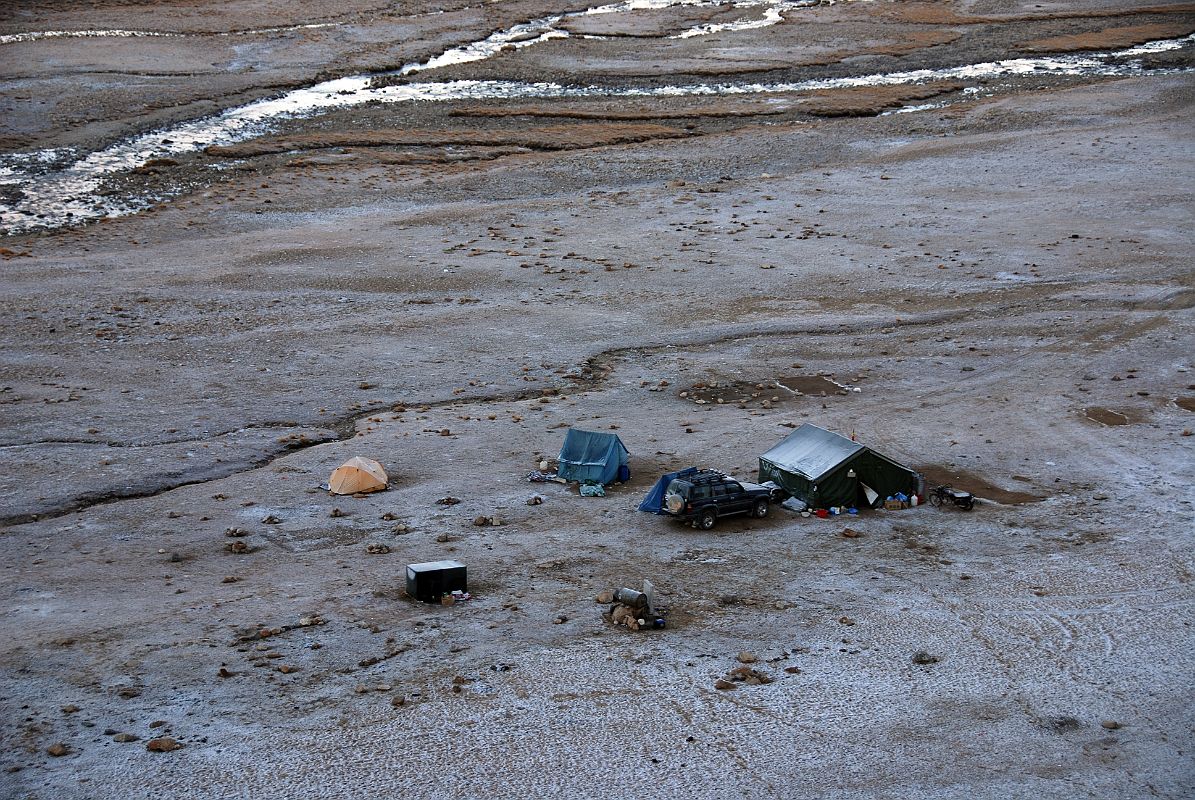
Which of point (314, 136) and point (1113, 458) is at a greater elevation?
point (314, 136)

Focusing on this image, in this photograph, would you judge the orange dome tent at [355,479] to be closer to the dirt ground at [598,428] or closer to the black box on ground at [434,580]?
the dirt ground at [598,428]

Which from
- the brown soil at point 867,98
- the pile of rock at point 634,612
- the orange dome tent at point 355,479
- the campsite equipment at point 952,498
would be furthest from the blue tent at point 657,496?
the brown soil at point 867,98

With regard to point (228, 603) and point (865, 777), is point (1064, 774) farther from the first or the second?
point (228, 603)

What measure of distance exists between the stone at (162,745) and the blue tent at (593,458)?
27.3ft

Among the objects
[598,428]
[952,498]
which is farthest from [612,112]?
[952,498]

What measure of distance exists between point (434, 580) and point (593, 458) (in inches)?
185

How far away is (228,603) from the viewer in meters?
15.0

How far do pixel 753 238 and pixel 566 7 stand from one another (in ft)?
Result: 124

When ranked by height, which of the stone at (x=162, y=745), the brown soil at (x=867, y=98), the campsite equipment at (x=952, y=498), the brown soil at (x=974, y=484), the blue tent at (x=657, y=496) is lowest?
the brown soil at (x=974, y=484)

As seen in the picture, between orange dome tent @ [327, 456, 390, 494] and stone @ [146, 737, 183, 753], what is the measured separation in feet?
22.3

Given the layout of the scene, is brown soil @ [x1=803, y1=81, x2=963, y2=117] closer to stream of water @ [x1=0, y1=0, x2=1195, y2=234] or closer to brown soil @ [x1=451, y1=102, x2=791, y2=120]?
stream of water @ [x1=0, y1=0, x2=1195, y2=234]

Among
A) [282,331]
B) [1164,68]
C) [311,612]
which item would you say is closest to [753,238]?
[282,331]

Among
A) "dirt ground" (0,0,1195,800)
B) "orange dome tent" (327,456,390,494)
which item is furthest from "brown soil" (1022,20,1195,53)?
"orange dome tent" (327,456,390,494)

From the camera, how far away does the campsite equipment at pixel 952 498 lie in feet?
60.1
